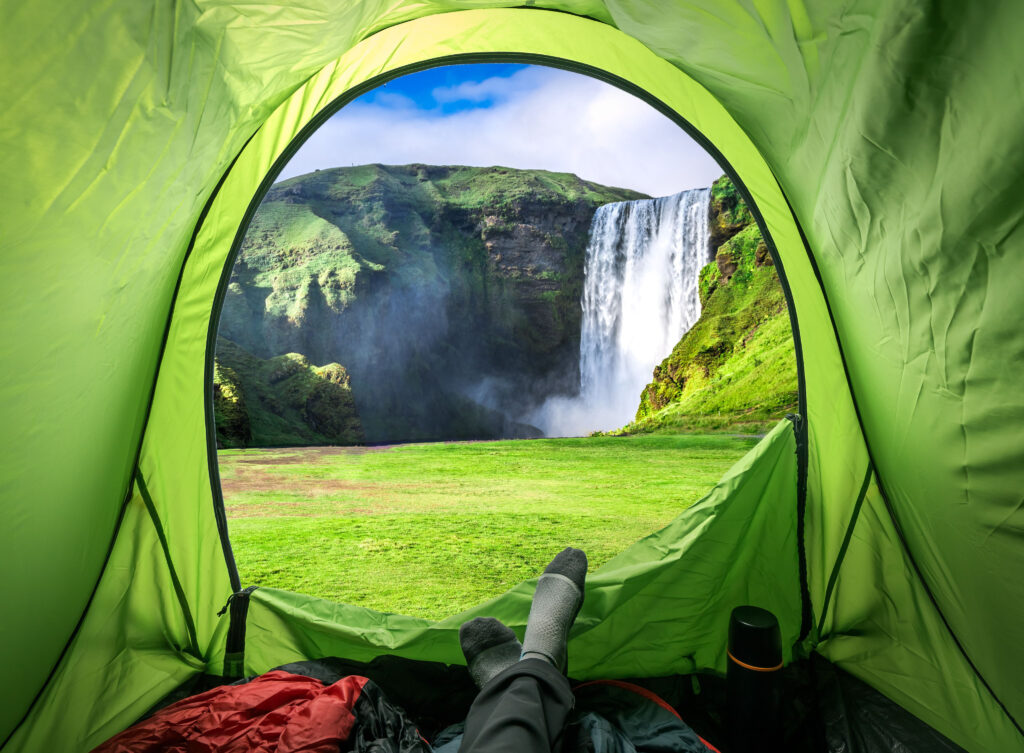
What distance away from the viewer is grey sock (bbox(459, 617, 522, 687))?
1156 mm

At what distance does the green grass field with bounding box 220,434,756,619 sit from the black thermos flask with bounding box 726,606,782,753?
1.53m

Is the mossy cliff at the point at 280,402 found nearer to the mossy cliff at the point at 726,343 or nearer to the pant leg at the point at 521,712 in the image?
the mossy cliff at the point at 726,343

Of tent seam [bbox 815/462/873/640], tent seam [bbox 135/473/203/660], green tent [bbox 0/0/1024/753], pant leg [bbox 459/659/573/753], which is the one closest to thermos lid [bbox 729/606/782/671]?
green tent [bbox 0/0/1024/753]

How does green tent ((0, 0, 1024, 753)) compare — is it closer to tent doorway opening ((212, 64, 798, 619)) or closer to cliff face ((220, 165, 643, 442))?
tent doorway opening ((212, 64, 798, 619))

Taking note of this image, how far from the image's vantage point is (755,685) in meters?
1.19

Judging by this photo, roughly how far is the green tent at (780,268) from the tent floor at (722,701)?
4 centimetres

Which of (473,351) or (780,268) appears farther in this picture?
(473,351)

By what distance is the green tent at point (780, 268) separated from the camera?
0.68 meters

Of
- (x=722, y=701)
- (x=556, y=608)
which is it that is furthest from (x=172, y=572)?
(x=722, y=701)

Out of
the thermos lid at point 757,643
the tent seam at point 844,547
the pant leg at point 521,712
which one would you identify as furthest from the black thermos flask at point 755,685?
the pant leg at point 521,712

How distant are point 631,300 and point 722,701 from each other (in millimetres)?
14941

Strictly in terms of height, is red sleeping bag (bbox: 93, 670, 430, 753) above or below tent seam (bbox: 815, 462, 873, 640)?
below

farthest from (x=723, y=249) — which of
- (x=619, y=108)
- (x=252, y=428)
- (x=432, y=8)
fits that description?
(x=432, y=8)

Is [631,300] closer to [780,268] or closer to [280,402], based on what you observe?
[280,402]
